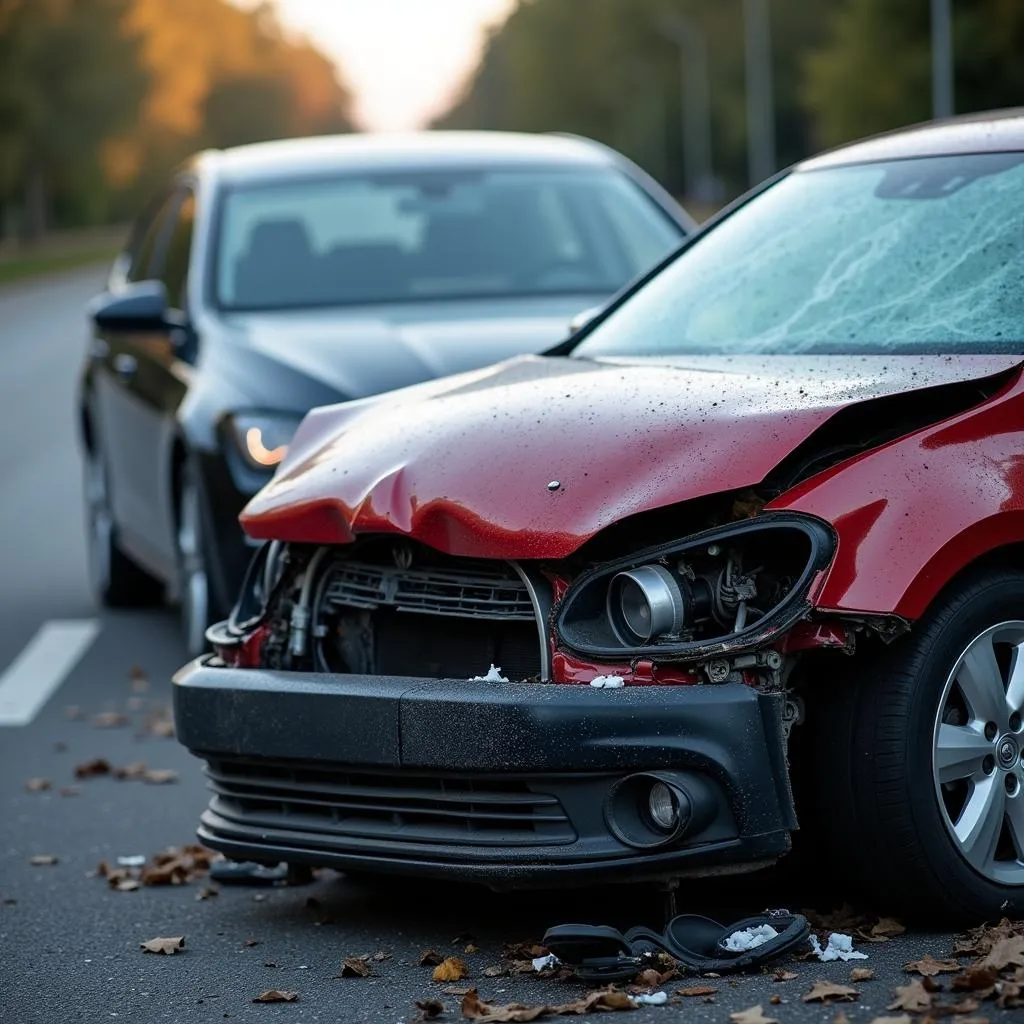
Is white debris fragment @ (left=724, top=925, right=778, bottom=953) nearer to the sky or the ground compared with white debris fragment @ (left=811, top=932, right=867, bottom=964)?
nearer to the sky

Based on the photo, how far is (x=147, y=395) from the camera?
8828mm

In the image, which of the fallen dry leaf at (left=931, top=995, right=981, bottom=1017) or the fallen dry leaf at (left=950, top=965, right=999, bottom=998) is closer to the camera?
the fallen dry leaf at (left=931, top=995, right=981, bottom=1017)

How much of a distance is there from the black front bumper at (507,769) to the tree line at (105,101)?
198 feet

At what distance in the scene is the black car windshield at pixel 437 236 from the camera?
8594 millimetres

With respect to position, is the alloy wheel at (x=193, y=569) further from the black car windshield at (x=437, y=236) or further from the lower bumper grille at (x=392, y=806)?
the lower bumper grille at (x=392, y=806)

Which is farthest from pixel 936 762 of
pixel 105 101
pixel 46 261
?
pixel 105 101

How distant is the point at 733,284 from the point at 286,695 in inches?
72.9

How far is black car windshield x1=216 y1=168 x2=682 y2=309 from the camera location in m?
8.59

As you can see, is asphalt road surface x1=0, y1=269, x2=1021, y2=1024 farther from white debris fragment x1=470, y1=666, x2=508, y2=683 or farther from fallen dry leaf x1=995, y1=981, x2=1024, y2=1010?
white debris fragment x1=470, y1=666, x2=508, y2=683

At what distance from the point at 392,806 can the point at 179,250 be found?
505cm

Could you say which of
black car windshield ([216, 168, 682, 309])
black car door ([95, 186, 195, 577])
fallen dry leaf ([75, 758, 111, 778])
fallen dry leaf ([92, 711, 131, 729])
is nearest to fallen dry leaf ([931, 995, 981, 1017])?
fallen dry leaf ([75, 758, 111, 778])

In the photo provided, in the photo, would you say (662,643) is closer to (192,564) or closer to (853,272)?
(853,272)

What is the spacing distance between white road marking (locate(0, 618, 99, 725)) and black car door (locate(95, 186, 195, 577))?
1.56 feet

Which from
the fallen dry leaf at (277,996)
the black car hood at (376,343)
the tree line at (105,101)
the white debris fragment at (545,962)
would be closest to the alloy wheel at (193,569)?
the black car hood at (376,343)
